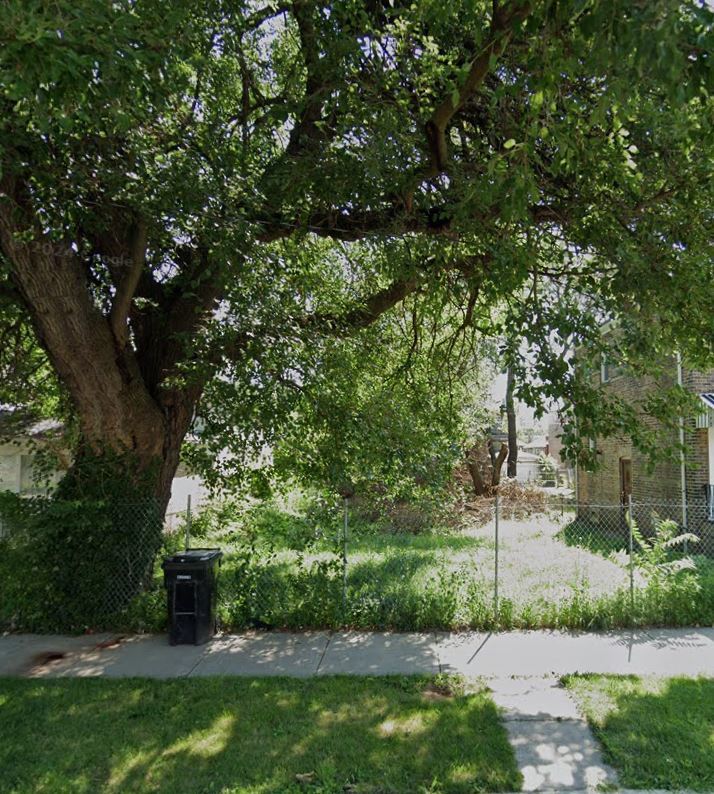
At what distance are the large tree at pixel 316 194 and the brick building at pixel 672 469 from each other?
4.56 m

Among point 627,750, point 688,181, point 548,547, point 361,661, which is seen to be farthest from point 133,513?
point 548,547

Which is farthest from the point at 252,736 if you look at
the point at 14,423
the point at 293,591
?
the point at 14,423

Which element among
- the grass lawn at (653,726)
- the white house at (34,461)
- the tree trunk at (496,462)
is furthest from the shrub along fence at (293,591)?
the tree trunk at (496,462)

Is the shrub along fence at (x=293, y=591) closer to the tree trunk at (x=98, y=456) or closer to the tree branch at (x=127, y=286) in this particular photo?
the tree trunk at (x=98, y=456)

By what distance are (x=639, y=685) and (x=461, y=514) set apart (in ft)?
44.2

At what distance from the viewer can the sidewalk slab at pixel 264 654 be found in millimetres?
6188

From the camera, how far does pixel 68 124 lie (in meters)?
3.89

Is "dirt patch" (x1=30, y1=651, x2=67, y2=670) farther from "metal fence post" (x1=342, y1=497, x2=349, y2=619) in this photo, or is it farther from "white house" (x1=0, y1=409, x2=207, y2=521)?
"metal fence post" (x1=342, y1=497, x2=349, y2=619)

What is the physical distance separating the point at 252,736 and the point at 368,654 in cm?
222

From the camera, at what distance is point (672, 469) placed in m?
13.7

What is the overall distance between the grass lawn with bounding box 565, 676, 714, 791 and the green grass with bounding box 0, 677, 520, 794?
2.64 feet

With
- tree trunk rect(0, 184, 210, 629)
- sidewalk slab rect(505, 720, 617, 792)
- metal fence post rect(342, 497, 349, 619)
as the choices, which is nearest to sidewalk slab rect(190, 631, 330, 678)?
metal fence post rect(342, 497, 349, 619)

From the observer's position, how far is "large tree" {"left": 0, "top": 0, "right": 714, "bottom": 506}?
4914mm

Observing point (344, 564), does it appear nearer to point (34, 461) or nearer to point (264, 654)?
point (264, 654)
